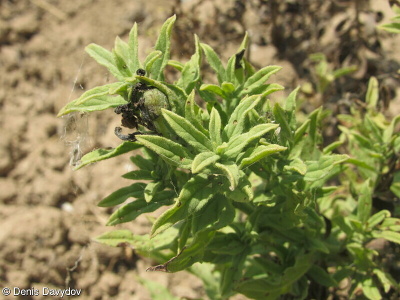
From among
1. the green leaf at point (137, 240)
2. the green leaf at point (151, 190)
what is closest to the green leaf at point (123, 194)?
the green leaf at point (151, 190)

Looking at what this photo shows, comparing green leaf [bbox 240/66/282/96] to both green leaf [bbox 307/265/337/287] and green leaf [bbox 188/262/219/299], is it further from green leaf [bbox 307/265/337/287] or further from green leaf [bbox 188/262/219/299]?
green leaf [bbox 188/262/219/299]

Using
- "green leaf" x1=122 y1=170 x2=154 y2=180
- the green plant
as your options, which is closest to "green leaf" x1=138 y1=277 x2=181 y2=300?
the green plant

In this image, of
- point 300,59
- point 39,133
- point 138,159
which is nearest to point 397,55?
point 300,59

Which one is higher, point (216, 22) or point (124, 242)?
point (216, 22)

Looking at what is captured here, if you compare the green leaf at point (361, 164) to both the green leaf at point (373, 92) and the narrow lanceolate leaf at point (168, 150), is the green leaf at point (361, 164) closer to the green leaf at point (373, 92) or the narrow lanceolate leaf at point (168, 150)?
the green leaf at point (373, 92)

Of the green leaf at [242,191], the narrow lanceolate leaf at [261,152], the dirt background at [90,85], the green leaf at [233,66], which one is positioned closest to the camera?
the narrow lanceolate leaf at [261,152]

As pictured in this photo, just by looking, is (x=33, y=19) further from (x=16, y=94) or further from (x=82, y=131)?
(x=82, y=131)

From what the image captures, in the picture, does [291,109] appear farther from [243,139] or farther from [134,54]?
[134,54]
